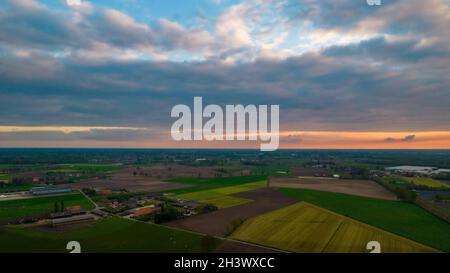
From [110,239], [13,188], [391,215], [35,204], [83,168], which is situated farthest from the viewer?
[83,168]

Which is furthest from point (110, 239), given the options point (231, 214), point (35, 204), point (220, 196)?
point (220, 196)

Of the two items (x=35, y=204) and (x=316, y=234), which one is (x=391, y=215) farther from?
(x=35, y=204)

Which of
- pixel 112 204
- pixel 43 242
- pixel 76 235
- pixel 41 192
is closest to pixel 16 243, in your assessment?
pixel 43 242

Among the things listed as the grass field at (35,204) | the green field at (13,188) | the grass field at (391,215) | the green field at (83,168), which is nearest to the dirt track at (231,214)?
the grass field at (391,215)

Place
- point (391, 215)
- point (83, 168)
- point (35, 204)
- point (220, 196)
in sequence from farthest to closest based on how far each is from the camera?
point (83, 168) → point (220, 196) → point (35, 204) → point (391, 215)

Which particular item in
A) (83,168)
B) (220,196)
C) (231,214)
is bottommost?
(220,196)

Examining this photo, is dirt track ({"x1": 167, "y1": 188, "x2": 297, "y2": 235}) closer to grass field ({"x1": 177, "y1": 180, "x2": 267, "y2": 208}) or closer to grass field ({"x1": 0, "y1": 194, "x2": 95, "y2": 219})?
grass field ({"x1": 177, "y1": 180, "x2": 267, "y2": 208})
